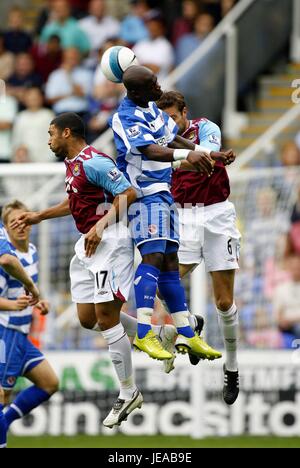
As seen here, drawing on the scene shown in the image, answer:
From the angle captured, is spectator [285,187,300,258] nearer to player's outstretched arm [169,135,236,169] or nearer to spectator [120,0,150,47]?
spectator [120,0,150,47]

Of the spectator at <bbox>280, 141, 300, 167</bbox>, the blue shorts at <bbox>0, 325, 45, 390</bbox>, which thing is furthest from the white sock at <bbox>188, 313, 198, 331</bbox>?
the spectator at <bbox>280, 141, 300, 167</bbox>

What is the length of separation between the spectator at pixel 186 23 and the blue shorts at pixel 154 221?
9.41 meters

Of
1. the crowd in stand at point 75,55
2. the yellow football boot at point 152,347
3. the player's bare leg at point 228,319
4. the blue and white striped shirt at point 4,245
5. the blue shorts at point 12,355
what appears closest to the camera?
the yellow football boot at point 152,347

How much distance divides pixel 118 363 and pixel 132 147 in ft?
6.25

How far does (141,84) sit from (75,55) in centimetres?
1002

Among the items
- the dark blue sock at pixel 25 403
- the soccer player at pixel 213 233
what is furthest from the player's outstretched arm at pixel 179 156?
the dark blue sock at pixel 25 403

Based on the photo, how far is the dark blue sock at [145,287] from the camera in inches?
488

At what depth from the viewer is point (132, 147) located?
12289mm

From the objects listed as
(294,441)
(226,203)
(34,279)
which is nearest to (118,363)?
(226,203)

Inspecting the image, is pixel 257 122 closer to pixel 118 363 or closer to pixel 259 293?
pixel 259 293

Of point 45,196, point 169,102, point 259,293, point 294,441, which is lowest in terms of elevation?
point 294,441

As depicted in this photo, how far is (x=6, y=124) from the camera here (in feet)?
69.7

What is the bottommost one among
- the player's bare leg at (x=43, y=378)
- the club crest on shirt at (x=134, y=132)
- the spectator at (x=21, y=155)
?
the player's bare leg at (x=43, y=378)

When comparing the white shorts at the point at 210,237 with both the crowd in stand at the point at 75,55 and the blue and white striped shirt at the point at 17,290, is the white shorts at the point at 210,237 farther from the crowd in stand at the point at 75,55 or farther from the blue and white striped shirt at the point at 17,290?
the crowd in stand at the point at 75,55
